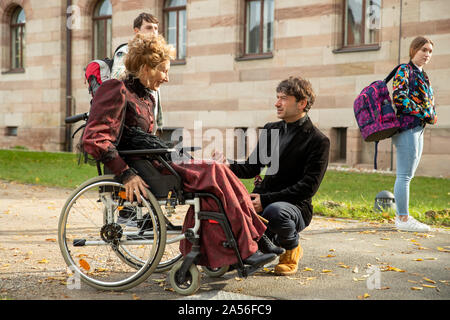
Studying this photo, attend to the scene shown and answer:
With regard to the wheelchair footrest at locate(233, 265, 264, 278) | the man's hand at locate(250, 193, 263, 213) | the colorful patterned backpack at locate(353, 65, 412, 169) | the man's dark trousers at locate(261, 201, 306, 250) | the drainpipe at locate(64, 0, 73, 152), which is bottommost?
the wheelchair footrest at locate(233, 265, 264, 278)

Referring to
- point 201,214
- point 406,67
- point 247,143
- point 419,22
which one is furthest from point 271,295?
point 247,143

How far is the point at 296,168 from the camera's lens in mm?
4695

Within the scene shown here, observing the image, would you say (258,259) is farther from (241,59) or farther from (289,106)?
(241,59)

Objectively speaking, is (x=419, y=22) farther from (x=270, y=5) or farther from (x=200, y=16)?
(x=200, y=16)

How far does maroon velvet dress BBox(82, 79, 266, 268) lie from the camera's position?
3854 mm

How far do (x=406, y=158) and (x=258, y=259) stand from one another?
10.5 ft

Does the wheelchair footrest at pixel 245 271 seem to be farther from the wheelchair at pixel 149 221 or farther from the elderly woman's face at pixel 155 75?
the elderly woman's face at pixel 155 75

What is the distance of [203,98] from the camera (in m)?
16.8

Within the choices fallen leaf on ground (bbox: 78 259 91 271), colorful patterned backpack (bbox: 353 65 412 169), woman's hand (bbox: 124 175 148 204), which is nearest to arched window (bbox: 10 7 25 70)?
colorful patterned backpack (bbox: 353 65 412 169)

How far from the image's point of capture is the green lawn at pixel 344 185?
7711 millimetres

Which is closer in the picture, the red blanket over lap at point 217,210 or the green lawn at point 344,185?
the red blanket over lap at point 217,210

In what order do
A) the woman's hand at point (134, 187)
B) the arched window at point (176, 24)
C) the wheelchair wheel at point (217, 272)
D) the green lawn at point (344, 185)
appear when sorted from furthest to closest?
the arched window at point (176, 24) < the green lawn at point (344, 185) < the wheelchair wheel at point (217, 272) < the woman's hand at point (134, 187)

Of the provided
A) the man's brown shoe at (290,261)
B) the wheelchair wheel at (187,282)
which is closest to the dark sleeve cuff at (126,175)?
the wheelchair wheel at (187,282)

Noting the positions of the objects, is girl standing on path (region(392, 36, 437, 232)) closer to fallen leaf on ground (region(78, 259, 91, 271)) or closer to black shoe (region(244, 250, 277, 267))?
black shoe (region(244, 250, 277, 267))
